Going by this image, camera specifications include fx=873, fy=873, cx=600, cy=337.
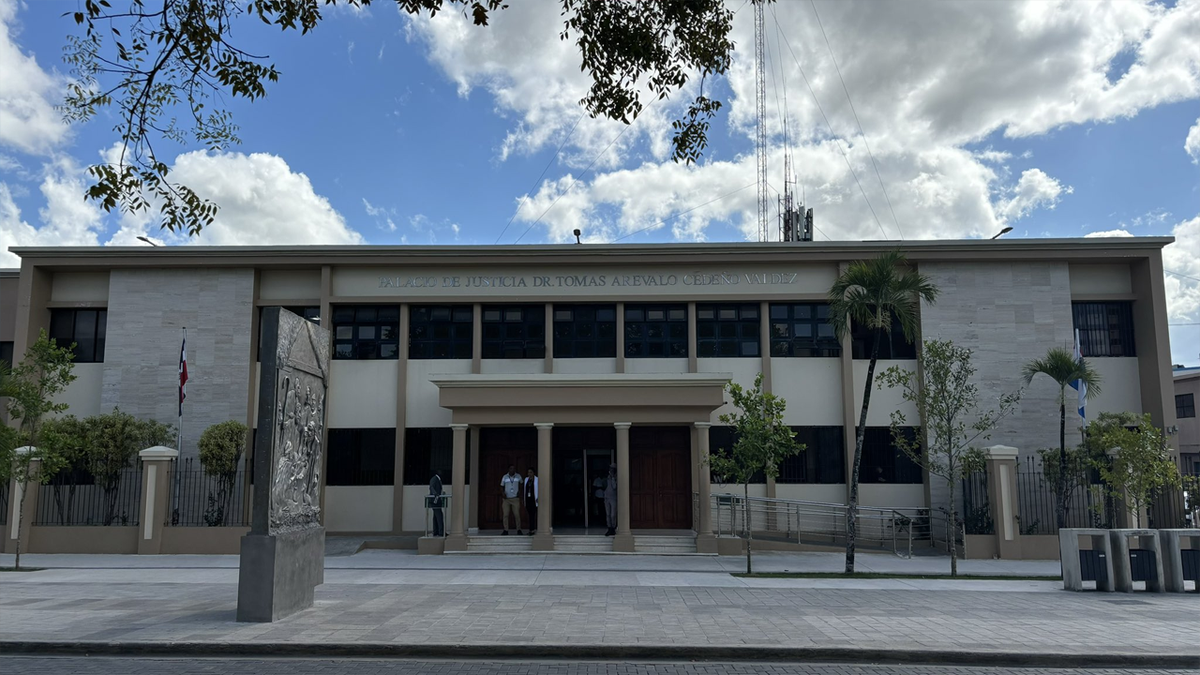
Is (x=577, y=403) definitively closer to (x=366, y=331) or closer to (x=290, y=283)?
(x=366, y=331)

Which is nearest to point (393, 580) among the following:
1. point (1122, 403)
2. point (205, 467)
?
point (205, 467)

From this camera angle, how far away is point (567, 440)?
24297 mm

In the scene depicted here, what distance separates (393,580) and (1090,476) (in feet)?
54.7

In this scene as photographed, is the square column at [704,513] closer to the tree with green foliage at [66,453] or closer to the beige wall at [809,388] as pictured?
the beige wall at [809,388]

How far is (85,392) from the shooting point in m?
23.9

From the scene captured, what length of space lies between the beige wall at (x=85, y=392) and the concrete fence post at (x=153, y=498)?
4419 mm

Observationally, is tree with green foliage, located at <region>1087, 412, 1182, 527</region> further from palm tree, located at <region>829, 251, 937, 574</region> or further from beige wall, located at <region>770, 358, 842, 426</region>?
beige wall, located at <region>770, 358, 842, 426</region>

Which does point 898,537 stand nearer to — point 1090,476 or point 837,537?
point 837,537

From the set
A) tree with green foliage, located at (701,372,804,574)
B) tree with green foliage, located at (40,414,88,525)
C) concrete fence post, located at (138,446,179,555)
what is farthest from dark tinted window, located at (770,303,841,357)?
tree with green foliage, located at (40,414,88,525)

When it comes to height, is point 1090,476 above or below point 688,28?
below

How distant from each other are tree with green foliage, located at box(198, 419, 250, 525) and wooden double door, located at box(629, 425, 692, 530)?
1002 centimetres

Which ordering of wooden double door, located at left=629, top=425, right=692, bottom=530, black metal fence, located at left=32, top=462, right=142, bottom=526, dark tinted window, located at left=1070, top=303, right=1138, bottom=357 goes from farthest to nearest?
dark tinted window, located at left=1070, top=303, right=1138, bottom=357
wooden double door, located at left=629, top=425, right=692, bottom=530
black metal fence, located at left=32, top=462, right=142, bottom=526

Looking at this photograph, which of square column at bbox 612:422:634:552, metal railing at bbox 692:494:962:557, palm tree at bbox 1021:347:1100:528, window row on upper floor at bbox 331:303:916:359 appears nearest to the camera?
square column at bbox 612:422:634:552

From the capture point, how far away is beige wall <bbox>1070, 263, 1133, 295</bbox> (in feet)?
78.8
